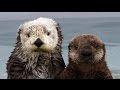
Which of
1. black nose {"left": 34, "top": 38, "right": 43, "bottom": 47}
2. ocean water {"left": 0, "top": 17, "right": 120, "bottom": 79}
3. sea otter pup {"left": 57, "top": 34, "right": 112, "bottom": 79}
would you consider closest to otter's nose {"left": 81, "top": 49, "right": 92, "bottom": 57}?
sea otter pup {"left": 57, "top": 34, "right": 112, "bottom": 79}

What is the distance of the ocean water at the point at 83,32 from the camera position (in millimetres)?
3240

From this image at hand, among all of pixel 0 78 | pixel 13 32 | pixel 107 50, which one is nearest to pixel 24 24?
pixel 13 32

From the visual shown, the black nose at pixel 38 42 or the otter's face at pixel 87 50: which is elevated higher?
the black nose at pixel 38 42

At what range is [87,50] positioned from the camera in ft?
10.1

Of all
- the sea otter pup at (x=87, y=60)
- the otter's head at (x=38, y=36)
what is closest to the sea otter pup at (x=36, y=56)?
the otter's head at (x=38, y=36)

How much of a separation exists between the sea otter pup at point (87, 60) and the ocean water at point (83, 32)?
84mm

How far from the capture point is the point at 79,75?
314 centimetres

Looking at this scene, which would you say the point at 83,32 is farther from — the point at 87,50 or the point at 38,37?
the point at 38,37

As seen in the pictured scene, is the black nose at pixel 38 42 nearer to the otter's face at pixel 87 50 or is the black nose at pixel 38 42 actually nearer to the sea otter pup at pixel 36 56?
the sea otter pup at pixel 36 56

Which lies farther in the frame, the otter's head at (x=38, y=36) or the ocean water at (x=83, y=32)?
the ocean water at (x=83, y=32)

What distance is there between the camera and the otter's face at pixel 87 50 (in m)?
3.08

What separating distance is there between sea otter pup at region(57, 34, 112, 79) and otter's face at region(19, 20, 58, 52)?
0.50 feet

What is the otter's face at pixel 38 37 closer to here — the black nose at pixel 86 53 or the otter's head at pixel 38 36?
the otter's head at pixel 38 36
